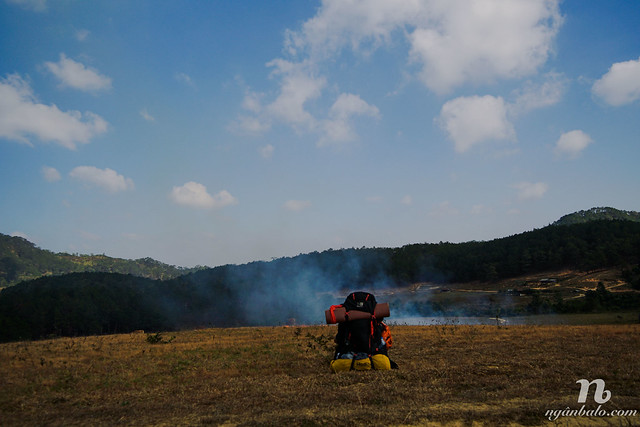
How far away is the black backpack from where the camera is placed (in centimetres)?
1027

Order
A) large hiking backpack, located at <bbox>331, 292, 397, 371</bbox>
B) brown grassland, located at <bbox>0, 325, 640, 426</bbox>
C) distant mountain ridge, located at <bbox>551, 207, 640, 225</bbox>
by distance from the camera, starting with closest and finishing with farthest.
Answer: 1. brown grassland, located at <bbox>0, 325, 640, 426</bbox>
2. large hiking backpack, located at <bbox>331, 292, 397, 371</bbox>
3. distant mountain ridge, located at <bbox>551, 207, 640, 225</bbox>

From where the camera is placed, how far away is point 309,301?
7688cm

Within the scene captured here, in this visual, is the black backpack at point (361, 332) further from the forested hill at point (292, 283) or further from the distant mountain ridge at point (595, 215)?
the distant mountain ridge at point (595, 215)

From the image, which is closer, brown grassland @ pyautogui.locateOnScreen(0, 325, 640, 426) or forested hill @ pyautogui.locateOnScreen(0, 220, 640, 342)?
brown grassland @ pyautogui.locateOnScreen(0, 325, 640, 426)

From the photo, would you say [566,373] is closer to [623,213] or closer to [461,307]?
[461,307]

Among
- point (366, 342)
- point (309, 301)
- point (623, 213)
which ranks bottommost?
point (309, 301)

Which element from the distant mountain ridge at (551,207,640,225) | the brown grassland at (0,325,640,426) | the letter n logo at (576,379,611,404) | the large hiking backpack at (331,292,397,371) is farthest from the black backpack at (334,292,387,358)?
the distant mountain ridge at (551,207,640,225)

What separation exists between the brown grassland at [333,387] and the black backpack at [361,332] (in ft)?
2.45

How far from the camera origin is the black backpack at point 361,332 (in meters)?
10.3

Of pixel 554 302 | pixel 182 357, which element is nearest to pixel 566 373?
pixel 182 357

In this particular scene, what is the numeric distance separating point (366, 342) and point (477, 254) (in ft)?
240

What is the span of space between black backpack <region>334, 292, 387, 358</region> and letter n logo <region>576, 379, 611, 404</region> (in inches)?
178

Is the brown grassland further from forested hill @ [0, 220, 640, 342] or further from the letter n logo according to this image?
forested hill @ [0, 220, 640, 342]

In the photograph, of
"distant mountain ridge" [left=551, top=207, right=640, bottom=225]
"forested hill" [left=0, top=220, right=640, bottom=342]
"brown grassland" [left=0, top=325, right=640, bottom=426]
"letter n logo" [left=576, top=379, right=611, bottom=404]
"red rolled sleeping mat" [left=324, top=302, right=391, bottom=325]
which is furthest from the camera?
"distant mountain ridge" [left=551, top=207, right=640, bottom=225]
